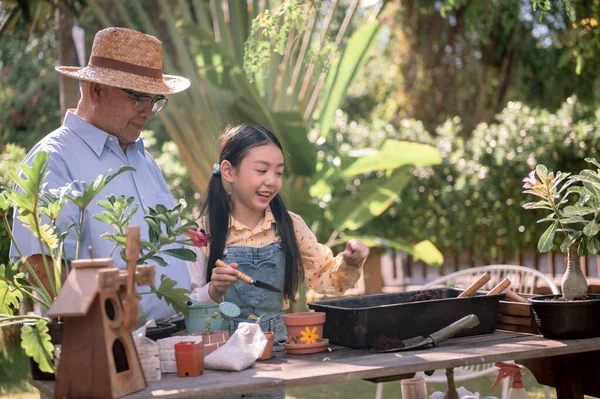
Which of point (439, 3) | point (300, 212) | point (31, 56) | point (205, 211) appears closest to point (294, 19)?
point (205, 211)

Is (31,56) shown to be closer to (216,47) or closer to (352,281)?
(216,47)

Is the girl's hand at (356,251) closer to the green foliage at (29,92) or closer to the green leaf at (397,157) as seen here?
the green leaf at (397,157)

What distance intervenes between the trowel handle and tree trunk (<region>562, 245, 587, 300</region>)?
15.0 inches

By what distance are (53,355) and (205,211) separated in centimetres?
114

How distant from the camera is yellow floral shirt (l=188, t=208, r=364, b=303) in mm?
3068

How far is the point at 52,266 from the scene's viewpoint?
2514mm

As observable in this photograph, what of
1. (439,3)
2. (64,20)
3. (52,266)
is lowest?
(52,266)

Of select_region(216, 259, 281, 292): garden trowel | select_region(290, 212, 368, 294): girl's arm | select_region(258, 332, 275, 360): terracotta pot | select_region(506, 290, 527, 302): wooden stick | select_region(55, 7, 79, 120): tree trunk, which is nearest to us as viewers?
select_region(258, 332, 275, 360): terracotta pot

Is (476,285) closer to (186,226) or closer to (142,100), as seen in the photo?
(186,226)

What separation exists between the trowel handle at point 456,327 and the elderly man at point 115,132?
3.36 ft

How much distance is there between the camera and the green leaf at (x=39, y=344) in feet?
7.02

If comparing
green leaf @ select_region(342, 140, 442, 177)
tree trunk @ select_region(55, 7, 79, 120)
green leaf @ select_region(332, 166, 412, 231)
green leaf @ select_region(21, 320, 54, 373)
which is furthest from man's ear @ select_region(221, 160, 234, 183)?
tree trunk @ select_region(55, 7, 79, 120)

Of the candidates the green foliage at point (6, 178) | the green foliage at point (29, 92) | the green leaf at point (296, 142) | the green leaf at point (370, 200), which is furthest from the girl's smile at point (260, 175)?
the green foliage at point (29, 92)

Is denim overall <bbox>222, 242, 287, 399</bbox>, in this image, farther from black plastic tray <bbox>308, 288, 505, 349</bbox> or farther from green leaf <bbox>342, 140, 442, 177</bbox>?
green leaf <bbox>342, 140, 442, 177</bbox>
